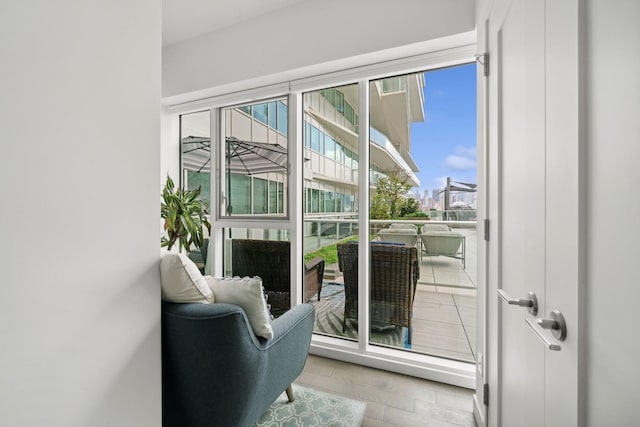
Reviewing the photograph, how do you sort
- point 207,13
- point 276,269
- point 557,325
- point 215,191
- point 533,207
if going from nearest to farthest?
point 557,325, point 533,207, point 207,13, point 276,269, point 215,191

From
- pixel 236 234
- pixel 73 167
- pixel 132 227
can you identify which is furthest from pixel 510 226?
pixel 236 234

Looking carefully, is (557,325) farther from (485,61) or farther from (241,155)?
(241,155)

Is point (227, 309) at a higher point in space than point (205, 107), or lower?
lower

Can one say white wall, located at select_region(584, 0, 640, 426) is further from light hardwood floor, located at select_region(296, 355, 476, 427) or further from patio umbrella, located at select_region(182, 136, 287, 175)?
patio umbrella, located at select_region(182, 136, 287, 175)

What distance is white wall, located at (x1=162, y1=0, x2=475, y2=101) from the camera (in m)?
2.00

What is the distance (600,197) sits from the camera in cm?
58

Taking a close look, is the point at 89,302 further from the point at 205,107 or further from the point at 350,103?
the point at 205,107

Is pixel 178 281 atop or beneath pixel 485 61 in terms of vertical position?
beneath

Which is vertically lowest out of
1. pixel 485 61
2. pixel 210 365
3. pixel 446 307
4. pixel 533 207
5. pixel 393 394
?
pixel 393 394

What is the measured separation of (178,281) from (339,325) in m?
1.77

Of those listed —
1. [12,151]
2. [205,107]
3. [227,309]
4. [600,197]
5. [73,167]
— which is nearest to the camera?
[600,197]

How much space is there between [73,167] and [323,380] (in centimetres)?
208

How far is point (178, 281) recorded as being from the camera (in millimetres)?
1282

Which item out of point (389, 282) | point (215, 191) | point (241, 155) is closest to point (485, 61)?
point (389, 282)
